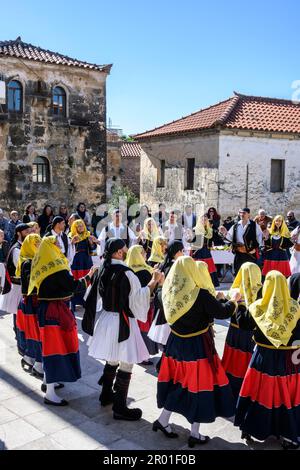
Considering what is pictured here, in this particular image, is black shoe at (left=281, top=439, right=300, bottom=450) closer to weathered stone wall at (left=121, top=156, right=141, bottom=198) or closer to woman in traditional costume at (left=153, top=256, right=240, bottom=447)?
woman in traditional costume at (left=153, top=256, right=240, bottom=447)

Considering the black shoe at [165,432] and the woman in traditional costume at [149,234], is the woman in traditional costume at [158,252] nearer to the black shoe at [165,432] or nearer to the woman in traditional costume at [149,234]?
the woman in traditional costume at [149,234]

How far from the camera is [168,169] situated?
72.1ft

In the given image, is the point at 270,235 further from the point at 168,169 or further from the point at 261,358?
the point at 168,169

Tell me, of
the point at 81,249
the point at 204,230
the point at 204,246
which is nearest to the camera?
the point at 81,249

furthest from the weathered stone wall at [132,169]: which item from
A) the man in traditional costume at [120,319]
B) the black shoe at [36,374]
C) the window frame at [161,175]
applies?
the man in traditional costume at [120,319]

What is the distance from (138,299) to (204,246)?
19.1 ft

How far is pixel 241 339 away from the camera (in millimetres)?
5246

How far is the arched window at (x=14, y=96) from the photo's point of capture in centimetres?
1969

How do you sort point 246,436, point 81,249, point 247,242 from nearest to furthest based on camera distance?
point 246,436, point 81,249, point 247,242

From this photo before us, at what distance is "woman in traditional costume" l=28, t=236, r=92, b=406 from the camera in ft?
17.4

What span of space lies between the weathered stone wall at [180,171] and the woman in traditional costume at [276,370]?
48.5ft

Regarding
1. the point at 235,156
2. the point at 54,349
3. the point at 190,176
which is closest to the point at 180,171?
the point at 190,176

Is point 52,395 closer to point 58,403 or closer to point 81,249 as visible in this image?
point 58,403

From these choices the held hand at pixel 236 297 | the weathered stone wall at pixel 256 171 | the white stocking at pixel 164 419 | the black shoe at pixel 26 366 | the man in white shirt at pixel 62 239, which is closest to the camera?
the white stocking at pixel 164 419
